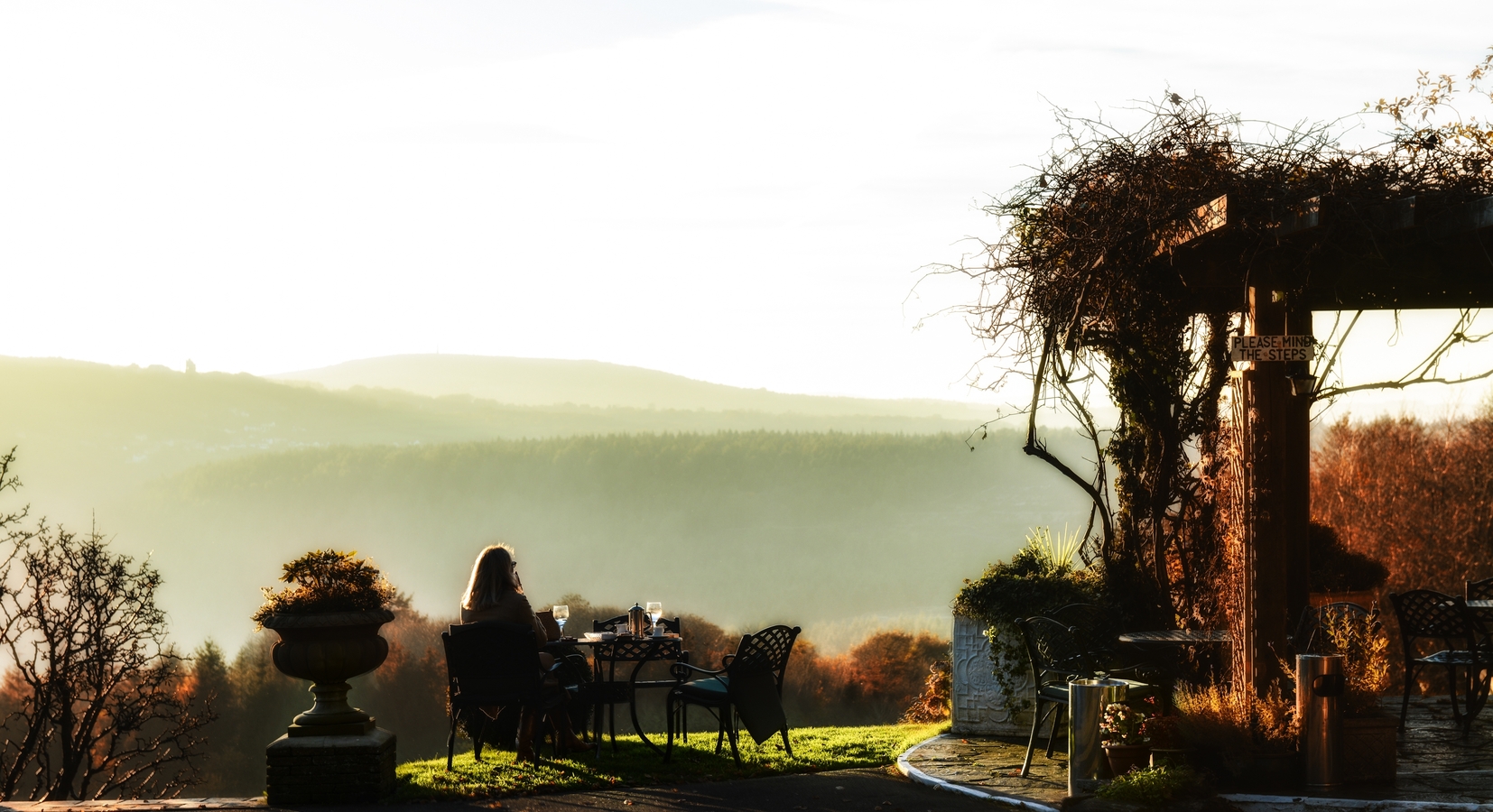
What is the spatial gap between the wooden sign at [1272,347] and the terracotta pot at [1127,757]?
6.52ft

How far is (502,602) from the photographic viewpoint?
271 inches

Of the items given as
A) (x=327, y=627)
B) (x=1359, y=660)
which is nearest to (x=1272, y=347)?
(x=1359, y=660)

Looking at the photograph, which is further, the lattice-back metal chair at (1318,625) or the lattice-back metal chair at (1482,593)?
the lattice-back metal chair at (1482,593)

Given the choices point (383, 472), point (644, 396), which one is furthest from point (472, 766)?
point (644, 396)

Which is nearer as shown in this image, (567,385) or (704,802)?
(704,802)

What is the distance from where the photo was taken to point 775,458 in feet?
137

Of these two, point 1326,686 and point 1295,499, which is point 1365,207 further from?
point 1295,499

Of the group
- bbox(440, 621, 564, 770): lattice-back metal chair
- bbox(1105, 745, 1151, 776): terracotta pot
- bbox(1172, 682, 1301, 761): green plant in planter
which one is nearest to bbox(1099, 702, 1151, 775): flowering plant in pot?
bbox(1105, 745, 1151, 776): terracotta pot

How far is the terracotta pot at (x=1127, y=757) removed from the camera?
5.53 metres

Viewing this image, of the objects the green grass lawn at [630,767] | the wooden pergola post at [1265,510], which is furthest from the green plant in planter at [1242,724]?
the green grass lawn at [630,767]

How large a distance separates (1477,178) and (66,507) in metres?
45.5

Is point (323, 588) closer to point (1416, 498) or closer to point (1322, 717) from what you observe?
point (1322, 717)

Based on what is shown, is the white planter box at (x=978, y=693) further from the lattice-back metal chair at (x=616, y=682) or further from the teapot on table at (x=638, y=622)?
the teapot on table at (x=638, y=622)

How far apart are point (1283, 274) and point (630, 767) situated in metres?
4.57
